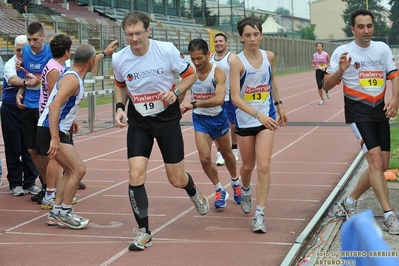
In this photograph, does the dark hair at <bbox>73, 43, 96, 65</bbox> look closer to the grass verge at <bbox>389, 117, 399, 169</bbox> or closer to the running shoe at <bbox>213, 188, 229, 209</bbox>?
the running shoe at <bbox>213, 188, 229, 209</bbox>

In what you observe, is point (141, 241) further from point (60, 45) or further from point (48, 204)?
point (60, 45)

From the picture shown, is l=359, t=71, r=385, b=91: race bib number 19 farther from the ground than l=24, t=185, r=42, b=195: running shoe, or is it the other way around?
Result: l=359, t=71, r=385, b=91: race bib number 19

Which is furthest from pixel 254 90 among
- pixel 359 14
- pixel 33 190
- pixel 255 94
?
pixel 33 190

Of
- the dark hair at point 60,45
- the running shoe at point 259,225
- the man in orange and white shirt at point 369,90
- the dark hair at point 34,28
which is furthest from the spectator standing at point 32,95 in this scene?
the man in orange and white shirt at point 369,90

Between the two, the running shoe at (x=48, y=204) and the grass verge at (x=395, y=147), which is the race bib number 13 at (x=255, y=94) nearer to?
the running shoe at (x=48, y=204)

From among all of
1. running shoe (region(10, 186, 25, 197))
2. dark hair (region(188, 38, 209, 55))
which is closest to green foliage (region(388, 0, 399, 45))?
running shoe (region(10, 186, 25, 197))

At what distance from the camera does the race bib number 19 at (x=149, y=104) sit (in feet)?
21.5

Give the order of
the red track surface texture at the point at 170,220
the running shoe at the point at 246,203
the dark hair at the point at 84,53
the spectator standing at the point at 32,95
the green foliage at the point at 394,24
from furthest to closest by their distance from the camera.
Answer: the green foliage at the point at 394,24 < the spectator standing at the point at 32,95 < the running shoe at the point at 246,203 < the dark hair at the point at 84,53 < the red track surface texture at the point at 170,220

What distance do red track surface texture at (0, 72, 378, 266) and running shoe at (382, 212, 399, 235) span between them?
2.85 feet

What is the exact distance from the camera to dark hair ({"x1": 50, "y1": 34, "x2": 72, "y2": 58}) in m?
7.82

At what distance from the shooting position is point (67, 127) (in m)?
7.45

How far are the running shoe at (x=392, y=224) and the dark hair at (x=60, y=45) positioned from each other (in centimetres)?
381

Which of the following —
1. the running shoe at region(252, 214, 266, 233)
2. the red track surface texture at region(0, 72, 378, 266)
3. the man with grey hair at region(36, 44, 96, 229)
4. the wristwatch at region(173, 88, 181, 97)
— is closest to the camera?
the red track surface texture at region(0, 72, 378, 266)

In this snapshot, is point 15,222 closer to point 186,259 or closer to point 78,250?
point 78,250
